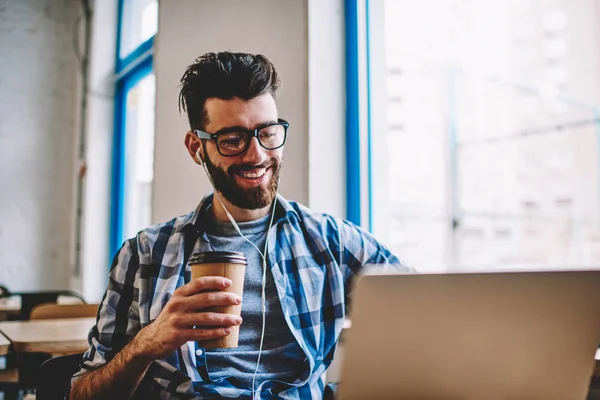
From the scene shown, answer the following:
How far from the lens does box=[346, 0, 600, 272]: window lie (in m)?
2.22

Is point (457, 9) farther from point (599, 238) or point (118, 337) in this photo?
point (599, 238)

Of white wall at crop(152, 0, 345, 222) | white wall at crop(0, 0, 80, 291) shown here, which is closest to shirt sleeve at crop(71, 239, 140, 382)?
white wall at crop(152, 0, 345, 222)

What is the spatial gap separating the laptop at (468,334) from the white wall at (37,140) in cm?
468

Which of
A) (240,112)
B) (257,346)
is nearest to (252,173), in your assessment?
(240,112)

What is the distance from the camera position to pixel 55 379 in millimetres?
1229

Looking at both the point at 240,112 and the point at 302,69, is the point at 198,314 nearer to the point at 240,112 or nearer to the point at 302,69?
the point at 240,112

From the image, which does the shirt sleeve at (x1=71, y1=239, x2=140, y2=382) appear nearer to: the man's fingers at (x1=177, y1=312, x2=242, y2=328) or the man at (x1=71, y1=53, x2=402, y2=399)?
the man at (x1=71, y1=53, x2=402, y2=399)

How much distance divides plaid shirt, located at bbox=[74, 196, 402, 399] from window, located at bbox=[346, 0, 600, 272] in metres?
0.44

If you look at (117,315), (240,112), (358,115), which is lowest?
(117,315)

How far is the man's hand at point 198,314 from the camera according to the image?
85 centimetres

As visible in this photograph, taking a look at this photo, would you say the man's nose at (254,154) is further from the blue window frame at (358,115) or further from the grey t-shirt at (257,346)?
the blue window frame at (358,115)

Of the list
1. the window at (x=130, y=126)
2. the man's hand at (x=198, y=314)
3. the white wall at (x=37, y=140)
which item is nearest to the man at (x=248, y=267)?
the man's hand at (x=198, y=314)

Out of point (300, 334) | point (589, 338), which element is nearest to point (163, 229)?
point (300, 334)

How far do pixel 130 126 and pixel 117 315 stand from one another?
3.77 meters
